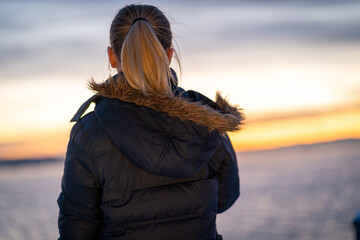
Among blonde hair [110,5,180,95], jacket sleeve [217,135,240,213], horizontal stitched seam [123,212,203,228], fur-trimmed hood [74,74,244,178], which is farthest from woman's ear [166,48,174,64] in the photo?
horizontal stitched seam [123,212,203,228]

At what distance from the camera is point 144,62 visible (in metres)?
1.60

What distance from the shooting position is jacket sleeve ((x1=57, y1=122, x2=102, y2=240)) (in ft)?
5.33

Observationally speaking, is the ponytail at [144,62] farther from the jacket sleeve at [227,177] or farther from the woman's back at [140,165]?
the jacket sleeve at [227,177]

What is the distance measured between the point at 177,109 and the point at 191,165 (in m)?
0.23

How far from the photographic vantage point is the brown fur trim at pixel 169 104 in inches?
62.4

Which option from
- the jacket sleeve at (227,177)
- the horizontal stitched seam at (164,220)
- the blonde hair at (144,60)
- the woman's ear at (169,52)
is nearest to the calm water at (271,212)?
the jacket sleeve at (227,177)

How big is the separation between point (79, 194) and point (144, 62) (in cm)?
58

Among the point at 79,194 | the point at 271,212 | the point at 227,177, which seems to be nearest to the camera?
the point at 79,194

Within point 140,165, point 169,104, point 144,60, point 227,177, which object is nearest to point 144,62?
point 144,60

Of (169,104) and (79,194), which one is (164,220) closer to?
(79,194)

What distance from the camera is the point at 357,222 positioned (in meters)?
1.81

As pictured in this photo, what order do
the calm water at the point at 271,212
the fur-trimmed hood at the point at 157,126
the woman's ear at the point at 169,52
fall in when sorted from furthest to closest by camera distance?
the calm water at the point at 271,212, the woman's ear at the point at 169,52, the fur-trimmed hood at the point at 157,126

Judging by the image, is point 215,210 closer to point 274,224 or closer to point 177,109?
point 177,109

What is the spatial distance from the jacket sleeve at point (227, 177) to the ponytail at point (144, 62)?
0.43 meters
